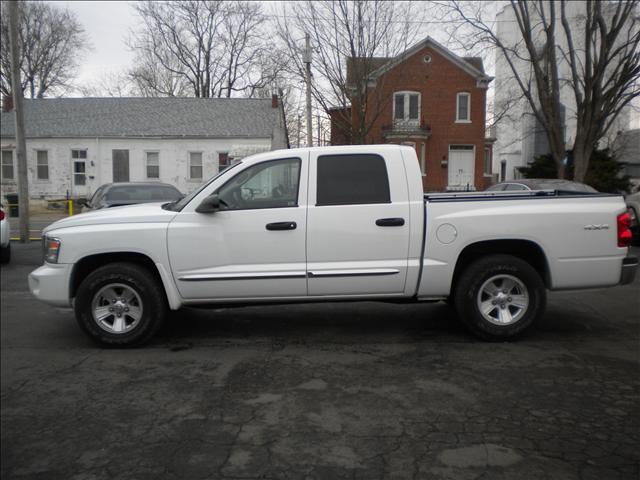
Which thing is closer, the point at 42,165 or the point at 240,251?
the point at 240,251

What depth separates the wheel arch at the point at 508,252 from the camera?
576 cm

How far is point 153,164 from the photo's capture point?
31.5 metres

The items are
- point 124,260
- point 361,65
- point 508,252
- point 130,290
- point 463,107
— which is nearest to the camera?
point 130,290

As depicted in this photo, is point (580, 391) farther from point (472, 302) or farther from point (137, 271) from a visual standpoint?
point (137, 271)

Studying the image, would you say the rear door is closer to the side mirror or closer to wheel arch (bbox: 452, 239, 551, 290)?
wheel arch (bbox: 452, 239, 551, 290)

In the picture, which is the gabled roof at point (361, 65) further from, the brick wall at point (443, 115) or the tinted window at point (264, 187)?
the brick wall at point (443, 115)

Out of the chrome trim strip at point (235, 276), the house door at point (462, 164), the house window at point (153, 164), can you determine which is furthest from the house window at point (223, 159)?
the chrome trim strip at point (235, 276)

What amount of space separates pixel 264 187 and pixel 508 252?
A: 2484 mm

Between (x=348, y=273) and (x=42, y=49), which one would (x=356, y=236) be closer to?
(x=348, y=273)

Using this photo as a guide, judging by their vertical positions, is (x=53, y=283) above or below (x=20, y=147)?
below

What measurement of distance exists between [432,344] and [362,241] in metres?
1.18

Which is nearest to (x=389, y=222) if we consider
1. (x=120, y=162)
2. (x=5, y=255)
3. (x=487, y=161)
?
(x=5, y=255)

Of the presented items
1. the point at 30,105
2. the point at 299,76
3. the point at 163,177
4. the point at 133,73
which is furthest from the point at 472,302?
the point at 133,73

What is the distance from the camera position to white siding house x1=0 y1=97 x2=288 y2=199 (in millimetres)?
31172
